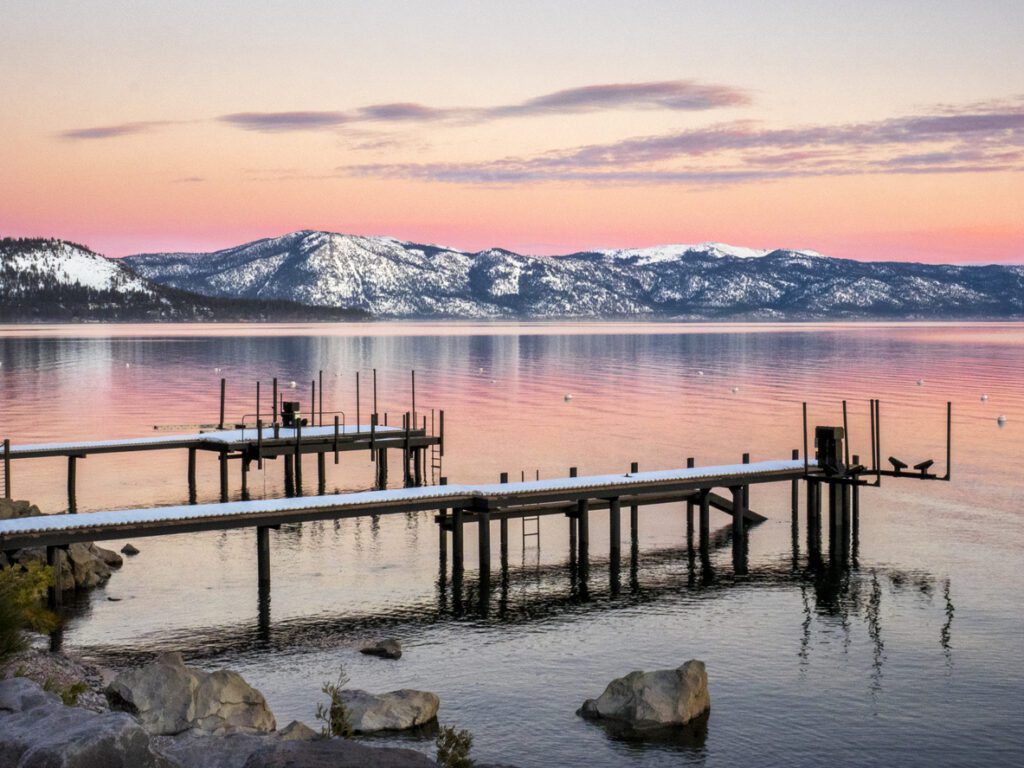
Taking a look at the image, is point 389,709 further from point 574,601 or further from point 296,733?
point 574,601

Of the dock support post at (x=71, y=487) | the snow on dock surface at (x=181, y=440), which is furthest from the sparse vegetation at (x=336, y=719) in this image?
the snow on dock surface at (x=181, y=440)

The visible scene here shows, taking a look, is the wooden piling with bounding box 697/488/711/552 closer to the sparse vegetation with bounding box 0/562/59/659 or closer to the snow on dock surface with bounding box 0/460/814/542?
the snow on dock surface with bounding box 0/460/814/542

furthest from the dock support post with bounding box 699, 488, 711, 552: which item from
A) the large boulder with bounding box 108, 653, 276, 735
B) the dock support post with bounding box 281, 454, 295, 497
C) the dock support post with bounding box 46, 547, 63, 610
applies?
the large boulder with bounding box 108, 653, 276, 735

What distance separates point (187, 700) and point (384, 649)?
304 inches

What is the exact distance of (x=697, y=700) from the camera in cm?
2564

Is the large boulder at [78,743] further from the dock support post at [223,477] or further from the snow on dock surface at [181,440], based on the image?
the dock support post at [223,477]

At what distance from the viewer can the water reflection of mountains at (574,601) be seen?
1240 inches

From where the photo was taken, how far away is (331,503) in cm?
3728

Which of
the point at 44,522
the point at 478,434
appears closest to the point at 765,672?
the point at 44,522

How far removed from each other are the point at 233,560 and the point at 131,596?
18.9 ft

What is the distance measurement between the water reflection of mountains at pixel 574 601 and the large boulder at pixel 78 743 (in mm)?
13550

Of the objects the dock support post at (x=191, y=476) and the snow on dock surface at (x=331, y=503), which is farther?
the dock support post at (x=191, y=476)

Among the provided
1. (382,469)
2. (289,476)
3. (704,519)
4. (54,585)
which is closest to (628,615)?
(704,519)

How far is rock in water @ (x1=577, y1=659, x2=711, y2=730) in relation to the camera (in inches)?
992
